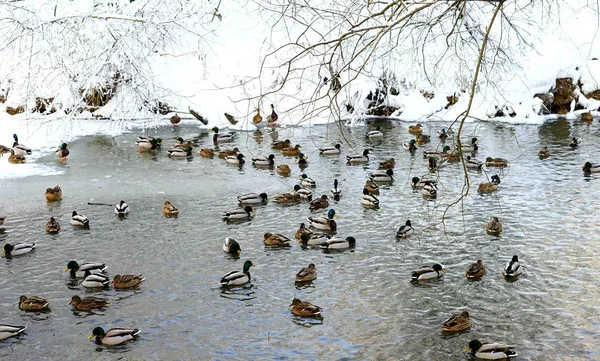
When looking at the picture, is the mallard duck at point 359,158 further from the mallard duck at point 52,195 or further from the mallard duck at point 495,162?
the mallard duck at point 52,195

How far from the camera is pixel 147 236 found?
14469 millimetres

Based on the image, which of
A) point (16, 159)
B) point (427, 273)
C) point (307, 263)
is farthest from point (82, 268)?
point (16, 159)

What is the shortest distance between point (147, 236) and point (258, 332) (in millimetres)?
5157

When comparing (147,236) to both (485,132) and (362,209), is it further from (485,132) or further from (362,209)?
(485,132)

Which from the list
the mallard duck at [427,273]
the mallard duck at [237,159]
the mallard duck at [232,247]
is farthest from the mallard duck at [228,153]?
the mallard duck at [427,273]

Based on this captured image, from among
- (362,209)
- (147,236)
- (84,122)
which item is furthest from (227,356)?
(84,122)

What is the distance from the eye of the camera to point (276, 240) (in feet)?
45.2

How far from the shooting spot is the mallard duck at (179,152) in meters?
22.4

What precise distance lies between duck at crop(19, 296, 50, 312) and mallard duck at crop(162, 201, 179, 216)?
5.02m

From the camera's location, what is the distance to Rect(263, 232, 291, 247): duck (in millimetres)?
13750

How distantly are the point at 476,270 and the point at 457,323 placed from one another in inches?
82.5

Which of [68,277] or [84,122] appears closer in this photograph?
[68,277]

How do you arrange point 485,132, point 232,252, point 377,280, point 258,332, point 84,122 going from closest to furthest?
point 258,332, point 377,280, point 232,252, point 485,132, point 84,122

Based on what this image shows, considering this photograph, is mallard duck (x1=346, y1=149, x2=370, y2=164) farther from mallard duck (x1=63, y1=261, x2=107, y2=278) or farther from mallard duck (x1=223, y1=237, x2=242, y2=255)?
mallard duck (x1=63, y1=261, x2=107, y2=278)
